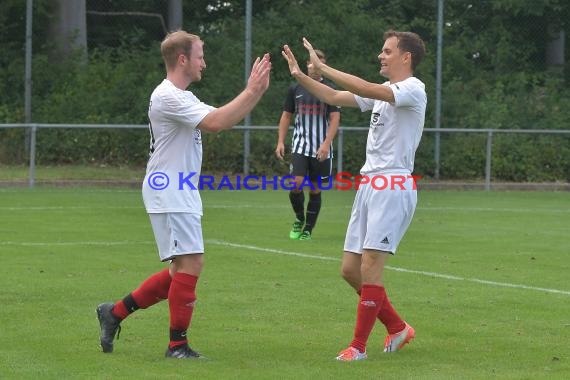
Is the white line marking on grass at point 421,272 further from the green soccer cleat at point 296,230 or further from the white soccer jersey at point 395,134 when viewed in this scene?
the white soccer jersey at point 395,134

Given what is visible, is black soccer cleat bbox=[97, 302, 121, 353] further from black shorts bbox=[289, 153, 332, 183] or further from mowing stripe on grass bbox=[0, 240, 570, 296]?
black shorts bbox=[289, 153, 332, 183]

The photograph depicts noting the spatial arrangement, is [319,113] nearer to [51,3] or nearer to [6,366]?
[6,366]

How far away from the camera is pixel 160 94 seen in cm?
794

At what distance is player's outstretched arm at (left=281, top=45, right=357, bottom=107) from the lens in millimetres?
8430

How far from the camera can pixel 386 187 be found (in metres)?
8.29

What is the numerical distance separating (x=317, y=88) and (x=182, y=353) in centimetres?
193

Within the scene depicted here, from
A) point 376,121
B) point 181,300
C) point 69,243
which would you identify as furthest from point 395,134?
point 69,243

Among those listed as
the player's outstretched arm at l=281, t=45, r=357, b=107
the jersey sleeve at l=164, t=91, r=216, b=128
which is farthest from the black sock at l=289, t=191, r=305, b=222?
the jersey sleeve at l=164, t=91, r=216, b=128

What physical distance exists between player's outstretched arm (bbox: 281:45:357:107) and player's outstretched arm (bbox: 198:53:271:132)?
0.59 metres

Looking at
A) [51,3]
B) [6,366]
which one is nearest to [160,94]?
[6,366]

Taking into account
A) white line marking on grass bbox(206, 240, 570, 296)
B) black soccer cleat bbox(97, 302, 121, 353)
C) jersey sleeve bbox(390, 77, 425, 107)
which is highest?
jersey sleeve bbox(390, 77, 425, 107)

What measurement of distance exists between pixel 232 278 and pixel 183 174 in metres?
4.03

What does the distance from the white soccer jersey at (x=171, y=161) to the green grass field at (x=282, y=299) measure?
3.09 feet

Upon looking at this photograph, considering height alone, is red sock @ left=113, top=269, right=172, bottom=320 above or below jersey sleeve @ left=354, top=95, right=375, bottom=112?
below
